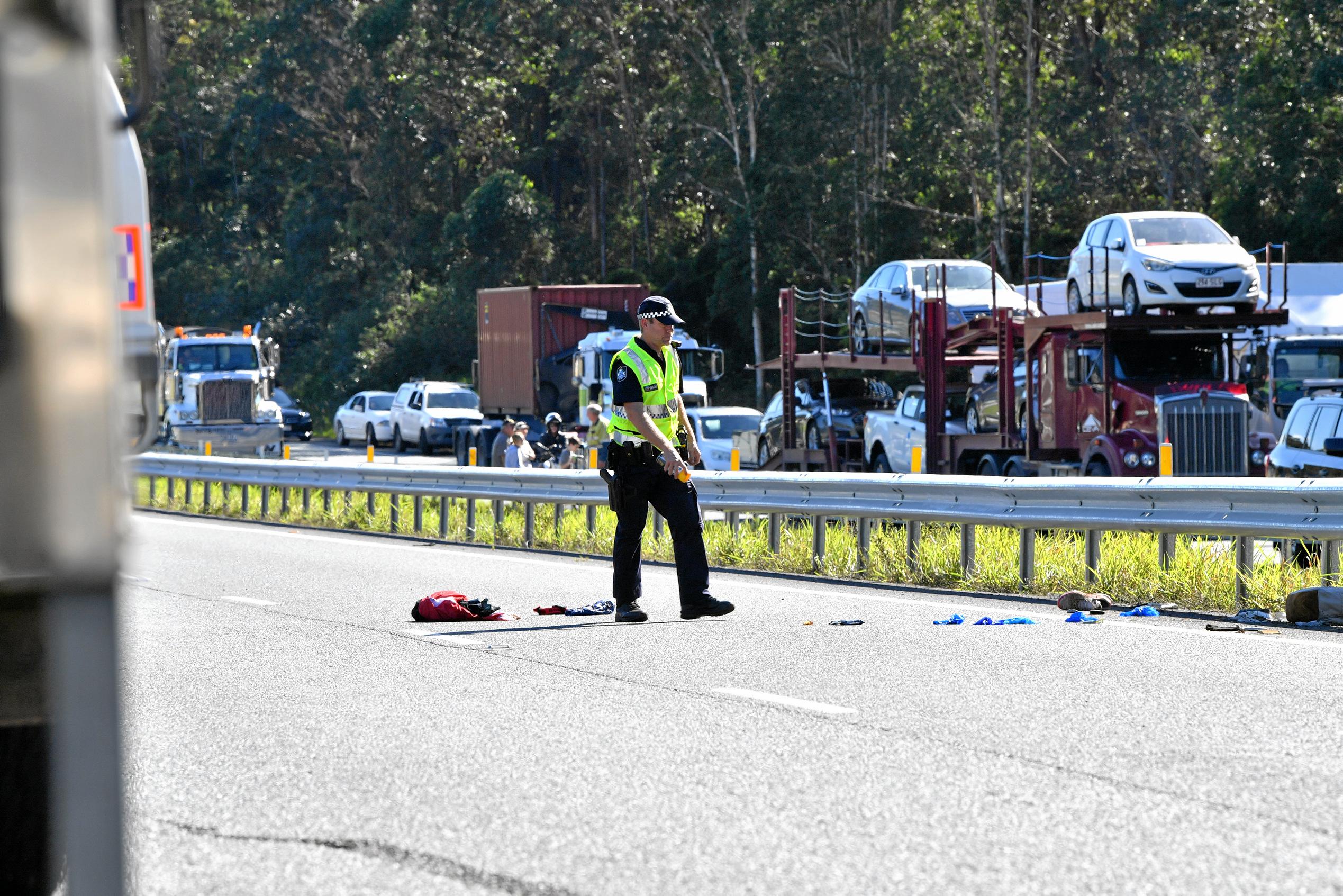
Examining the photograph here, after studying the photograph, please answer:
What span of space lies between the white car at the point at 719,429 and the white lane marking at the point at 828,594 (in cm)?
1266

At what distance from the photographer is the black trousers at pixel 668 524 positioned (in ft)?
34.7

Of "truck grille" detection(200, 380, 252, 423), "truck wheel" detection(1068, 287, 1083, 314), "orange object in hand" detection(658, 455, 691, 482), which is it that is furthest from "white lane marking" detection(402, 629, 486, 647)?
"truck grille" detection(200, 380, 252, 423)

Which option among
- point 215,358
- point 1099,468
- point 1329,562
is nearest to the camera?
point 1329,562

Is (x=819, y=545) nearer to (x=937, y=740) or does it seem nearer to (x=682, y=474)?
(x=682, y=474)

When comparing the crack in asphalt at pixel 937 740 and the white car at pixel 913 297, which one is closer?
the crack in asphalt at pixel 937 740

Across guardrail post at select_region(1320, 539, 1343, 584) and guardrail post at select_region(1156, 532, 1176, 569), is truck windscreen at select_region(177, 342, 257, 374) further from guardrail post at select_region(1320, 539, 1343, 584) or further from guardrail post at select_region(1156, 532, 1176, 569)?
guardrail post at select_region(1320, 539, 1343, 584)

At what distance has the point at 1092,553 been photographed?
1241 cm

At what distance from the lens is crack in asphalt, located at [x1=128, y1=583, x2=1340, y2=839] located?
5.21 metres

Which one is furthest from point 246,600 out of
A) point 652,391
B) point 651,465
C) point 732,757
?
point 732,757

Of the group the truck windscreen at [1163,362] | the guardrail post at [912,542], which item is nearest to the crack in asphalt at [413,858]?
the guardrail post at [912,542]

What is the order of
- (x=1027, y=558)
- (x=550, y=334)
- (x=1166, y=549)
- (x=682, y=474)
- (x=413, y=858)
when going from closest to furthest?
(x=413, y=858) < (x=682, y=474) < (x=1166, y=549) < (x=1027, y=558) < (x=550, y=334)

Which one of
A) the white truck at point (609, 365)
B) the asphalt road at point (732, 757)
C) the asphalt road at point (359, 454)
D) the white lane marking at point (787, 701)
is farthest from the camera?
the asphalt road at point (359, 454)

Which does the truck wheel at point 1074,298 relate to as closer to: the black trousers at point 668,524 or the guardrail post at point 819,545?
the guardrail post at point 819,545

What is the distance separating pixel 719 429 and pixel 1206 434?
44.3 ft
